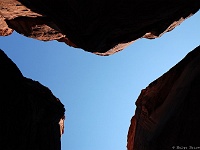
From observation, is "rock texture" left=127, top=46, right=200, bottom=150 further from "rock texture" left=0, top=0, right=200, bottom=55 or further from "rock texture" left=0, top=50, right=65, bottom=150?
"rock texture" left=0, top=50, right=65, bottom=150

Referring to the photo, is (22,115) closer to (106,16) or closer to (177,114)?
(106,16)

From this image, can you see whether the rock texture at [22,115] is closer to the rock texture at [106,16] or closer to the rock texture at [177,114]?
the rock texture at [106,16]

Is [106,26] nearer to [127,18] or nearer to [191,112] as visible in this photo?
[127,18]

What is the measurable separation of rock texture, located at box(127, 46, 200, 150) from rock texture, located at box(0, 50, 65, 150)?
604 cm

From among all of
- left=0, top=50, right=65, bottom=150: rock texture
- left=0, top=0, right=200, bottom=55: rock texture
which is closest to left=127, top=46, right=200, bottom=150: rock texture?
left=0, top=0, right=200, bottom=55: rock texture

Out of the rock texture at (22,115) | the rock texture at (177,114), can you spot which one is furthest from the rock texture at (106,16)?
the rock texture at (22,115)

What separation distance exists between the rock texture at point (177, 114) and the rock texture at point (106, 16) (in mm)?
3365

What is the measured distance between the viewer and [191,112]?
12.7 metres

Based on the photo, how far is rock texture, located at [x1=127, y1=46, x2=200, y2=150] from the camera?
1229 cm

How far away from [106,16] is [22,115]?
7.26 meters

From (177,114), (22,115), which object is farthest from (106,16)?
(22,115)

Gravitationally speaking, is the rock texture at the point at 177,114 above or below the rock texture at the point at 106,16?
below

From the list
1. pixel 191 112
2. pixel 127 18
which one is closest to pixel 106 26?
pixel 127 18

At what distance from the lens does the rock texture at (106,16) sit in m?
14.1
